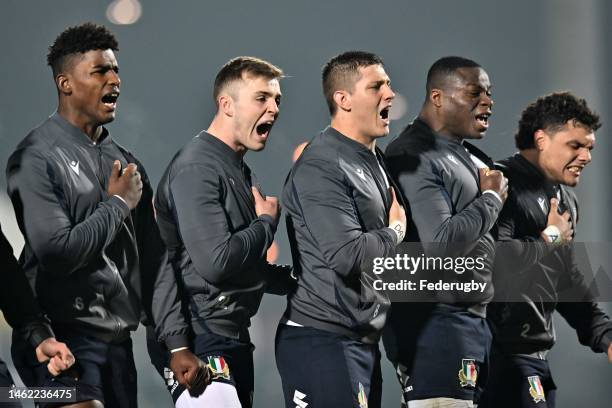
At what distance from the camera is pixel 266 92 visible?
3.70 m

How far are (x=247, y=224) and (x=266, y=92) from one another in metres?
0.47

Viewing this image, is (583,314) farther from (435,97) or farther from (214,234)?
(214,234)

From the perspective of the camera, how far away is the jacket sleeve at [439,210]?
3.78 m

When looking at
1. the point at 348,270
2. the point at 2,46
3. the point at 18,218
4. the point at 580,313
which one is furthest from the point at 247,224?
the point at 580,313

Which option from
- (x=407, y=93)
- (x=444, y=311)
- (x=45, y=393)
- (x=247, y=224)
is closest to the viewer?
(x=45, y=393)

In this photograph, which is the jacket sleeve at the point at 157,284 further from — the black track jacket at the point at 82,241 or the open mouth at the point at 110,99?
the open mouth at the point at 110,99

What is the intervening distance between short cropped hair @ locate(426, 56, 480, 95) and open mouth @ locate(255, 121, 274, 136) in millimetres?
715

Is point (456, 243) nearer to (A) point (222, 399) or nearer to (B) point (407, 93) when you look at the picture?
A: (B) point (407, 93)

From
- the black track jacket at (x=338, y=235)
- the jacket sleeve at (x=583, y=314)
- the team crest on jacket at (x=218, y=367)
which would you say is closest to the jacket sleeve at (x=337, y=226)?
the black track jacket at (x=338, y=235)

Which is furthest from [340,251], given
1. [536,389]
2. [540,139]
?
[540,139]

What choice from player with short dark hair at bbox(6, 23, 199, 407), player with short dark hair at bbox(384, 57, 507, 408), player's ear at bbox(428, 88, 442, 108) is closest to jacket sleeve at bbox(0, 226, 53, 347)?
player with short dark hair at bbox(6, 23, 199, 407)

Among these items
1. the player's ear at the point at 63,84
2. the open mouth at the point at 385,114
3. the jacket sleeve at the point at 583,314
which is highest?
the player's ear at the point at 63,84

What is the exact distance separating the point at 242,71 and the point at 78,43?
55 centimetres

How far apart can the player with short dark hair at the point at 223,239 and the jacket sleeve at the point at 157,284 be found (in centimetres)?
4
